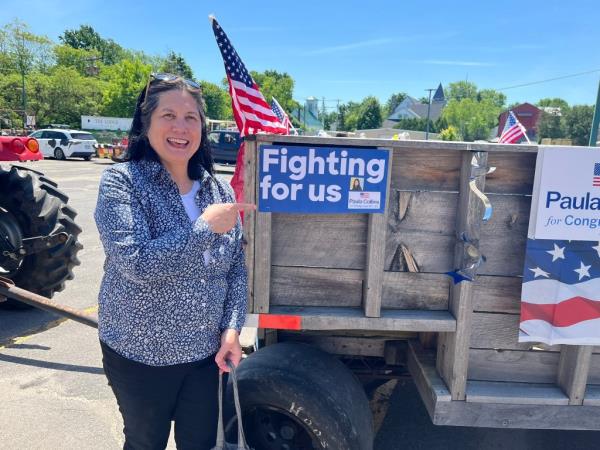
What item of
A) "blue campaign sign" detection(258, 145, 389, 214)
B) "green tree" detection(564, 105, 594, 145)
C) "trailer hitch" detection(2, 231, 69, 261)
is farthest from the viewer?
"green tree" detection(564, 105, 594, 145)

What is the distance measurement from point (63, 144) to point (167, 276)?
26.4 m

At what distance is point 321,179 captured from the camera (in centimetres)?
189

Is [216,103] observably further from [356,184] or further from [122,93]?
[356,184]

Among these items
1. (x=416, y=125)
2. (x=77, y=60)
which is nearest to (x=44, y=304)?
(x=77, y=60)

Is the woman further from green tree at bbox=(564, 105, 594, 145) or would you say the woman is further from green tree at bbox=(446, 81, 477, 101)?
green tree at bbox=(446, 81, 477, 101)

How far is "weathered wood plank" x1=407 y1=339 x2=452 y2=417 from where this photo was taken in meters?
2.07

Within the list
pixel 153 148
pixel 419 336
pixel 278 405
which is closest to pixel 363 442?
pixel 278 405

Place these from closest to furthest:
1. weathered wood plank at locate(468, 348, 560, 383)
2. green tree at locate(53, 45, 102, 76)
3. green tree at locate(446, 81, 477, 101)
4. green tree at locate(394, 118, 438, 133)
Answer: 1. weathered wood plank at locate(468, 348, 560, 383)
2. green tree at locate(53, 45, 102, 76)
3. green tree at locate(394, 118, 438, 133)
4. green tree at locate(446, 81, 477, 101)

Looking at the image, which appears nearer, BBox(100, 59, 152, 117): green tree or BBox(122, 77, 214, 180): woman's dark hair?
BBox(122, 77, 214, 180): woman's dark hair

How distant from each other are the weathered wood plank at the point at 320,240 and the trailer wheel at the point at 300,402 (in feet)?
1.52

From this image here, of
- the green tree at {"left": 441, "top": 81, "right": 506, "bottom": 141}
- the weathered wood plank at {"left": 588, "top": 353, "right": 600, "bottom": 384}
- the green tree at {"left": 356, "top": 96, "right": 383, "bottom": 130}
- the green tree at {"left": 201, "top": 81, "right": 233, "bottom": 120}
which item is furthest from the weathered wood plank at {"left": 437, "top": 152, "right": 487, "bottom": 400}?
the green tree at {"left": 441, "top": 81, "right": 506, "bottom": 141}

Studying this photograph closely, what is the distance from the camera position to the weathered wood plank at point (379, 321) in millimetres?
1979

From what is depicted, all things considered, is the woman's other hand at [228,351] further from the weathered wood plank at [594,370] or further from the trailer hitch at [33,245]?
the trailer hitch at [33,245]

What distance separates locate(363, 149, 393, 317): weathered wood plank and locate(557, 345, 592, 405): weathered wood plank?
834 mm
